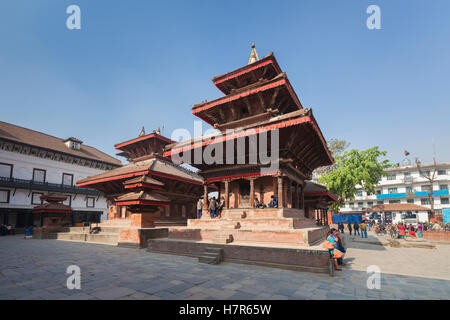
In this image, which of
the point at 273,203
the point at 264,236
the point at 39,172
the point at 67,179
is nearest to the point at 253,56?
the point at 273,203

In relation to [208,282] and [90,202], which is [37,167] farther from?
[208,282]

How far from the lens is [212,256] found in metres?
8.38

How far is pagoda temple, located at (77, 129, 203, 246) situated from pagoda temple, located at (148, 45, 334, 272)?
1956mm

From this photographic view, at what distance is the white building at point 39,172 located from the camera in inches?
1007

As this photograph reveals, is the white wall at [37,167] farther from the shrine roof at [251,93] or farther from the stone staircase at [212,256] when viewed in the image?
the stone staircase at [212,256]

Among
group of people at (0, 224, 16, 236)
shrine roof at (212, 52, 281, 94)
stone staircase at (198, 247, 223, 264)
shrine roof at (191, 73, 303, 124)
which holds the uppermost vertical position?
shrine roof at (212, 52, 281, 94)

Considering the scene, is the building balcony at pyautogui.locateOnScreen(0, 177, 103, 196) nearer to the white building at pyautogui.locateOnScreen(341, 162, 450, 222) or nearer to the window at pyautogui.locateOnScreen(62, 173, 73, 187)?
the window at pyautogui.locateOnScreen(62, 173, 73, 187)

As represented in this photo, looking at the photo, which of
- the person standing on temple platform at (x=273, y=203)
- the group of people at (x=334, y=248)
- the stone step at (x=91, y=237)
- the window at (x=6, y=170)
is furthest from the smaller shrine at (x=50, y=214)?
the group of people at (x=334, y=248)

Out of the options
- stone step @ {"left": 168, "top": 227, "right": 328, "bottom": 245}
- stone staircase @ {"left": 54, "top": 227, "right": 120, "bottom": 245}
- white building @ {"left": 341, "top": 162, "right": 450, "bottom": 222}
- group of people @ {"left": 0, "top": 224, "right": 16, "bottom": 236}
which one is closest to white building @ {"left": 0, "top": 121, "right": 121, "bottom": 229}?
group of people @ {"left": 0, "top": 224, "right": 16, "bottom": 236}

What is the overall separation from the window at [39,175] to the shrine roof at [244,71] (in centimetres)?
2622

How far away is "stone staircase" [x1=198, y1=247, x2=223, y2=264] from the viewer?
8.22 meters
